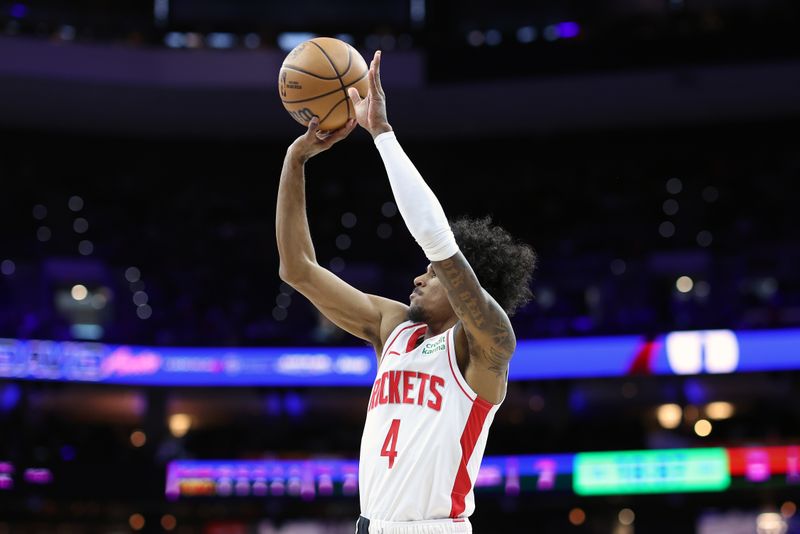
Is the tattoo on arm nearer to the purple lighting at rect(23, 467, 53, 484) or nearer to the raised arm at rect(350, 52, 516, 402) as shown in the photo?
the raised arm at rect(350, 52, 516, 402)

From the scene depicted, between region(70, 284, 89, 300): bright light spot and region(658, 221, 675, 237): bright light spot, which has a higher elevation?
region(658, 221, 675, 237): bright light spot

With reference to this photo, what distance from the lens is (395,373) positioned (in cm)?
408

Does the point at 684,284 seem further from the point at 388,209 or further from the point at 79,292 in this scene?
the point at 79,292

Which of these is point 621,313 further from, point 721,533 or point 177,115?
point 177,115

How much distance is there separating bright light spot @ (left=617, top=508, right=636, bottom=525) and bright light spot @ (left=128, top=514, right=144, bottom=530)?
827 cm

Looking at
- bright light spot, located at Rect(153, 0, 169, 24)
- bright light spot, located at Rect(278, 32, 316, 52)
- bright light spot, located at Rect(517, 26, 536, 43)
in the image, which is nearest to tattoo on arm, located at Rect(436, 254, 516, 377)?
bright light spot, located at Rect(517, 26, 536, 43)

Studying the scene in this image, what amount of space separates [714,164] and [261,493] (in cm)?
1182

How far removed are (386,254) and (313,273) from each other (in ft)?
58.0

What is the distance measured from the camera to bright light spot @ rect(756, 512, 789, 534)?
61.2 ft

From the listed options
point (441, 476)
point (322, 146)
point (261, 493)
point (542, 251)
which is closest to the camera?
point (441, 476)

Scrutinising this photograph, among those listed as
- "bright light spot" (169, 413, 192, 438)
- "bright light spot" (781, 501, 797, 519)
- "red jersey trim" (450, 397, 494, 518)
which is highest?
"red jersey trim" (450, 397, 494, 518)

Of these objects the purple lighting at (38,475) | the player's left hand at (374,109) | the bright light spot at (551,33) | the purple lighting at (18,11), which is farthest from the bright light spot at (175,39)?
the player's left hand at (374,109)

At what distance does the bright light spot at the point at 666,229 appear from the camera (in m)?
20.7

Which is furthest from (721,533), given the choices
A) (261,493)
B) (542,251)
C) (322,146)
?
(322,146)
